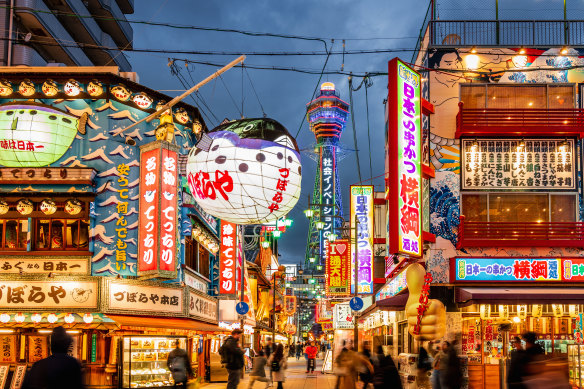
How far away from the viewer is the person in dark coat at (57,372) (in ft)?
22.0

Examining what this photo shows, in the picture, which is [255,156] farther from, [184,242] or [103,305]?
[184,242]

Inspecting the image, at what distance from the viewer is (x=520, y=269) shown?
22562mm

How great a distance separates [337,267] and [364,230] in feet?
18.0

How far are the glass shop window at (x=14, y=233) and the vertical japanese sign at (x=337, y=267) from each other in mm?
19330

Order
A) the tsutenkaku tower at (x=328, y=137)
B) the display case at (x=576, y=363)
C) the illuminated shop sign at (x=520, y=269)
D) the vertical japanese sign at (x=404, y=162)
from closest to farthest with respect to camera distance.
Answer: the display case at (x=576, y=363) < the vertical japanese sign at (x=404, y=162) < the illuminated shop sign at (x=520, y=269) < the tsutenkaku tower at (x=328, y=137)

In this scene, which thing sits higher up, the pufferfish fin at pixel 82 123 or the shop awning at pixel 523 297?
the pufferfish fin at pixel 82 123

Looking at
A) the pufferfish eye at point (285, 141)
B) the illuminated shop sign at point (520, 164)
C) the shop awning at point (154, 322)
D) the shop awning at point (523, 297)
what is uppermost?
the illuminated shop sign at point (520, 164)

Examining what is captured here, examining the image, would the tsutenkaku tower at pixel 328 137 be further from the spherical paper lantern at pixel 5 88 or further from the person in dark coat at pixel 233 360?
the person in dark coat at pixel 233 360

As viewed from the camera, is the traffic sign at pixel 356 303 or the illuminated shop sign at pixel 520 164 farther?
the traffic sign at pixel 356 303

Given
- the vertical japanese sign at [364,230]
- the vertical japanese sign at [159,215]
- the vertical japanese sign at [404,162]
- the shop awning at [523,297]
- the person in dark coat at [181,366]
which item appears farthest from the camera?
the vertical japanese sign at [364,230]

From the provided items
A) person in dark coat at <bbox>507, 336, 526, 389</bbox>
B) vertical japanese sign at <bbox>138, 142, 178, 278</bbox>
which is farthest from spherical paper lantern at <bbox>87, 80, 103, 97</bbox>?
person in dark coat at <bbox>507, 336, 526, 389</bbox>

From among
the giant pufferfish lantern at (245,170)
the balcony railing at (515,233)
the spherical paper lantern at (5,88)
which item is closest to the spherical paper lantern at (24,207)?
the spherical paper lantern at (5,88)

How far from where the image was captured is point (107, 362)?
22594mm

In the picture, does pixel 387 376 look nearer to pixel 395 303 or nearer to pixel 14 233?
pixel 395 303
